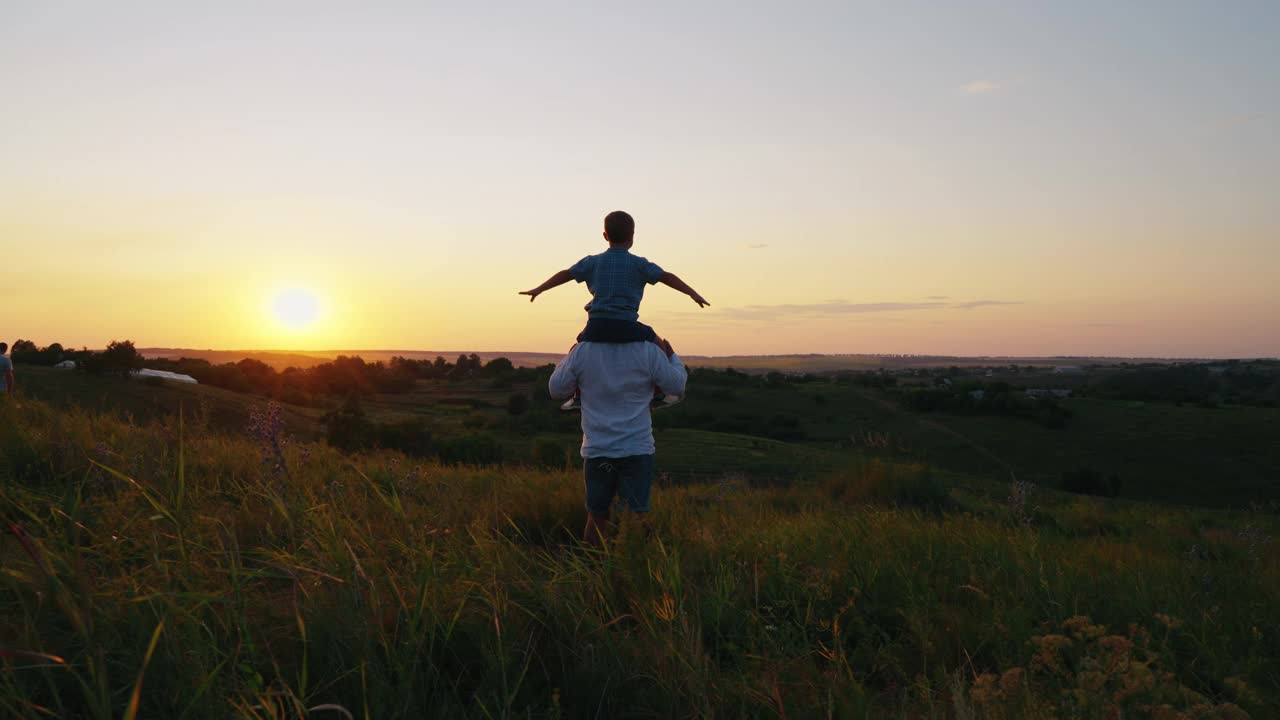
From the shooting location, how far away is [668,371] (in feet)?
15.4

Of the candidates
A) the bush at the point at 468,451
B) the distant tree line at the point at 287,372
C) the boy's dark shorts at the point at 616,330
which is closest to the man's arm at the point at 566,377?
the boy's dark shorts at the point at 616,330

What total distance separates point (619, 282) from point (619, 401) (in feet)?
2.45

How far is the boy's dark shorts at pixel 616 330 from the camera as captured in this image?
4.65m

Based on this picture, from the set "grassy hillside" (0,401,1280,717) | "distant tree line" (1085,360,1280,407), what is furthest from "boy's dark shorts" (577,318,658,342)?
"distant tree line" (1085,360,1280,407)

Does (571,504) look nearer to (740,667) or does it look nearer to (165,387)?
(740,667)

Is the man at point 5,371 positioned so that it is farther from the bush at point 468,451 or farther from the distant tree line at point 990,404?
the distant tree line at point 990,404

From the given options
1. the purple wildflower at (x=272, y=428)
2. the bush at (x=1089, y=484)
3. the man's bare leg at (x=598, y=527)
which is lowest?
the bush at (x=1089, y=484)

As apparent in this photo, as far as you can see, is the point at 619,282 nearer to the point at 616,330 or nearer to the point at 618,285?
the point at 618,285

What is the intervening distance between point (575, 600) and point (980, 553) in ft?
8.94

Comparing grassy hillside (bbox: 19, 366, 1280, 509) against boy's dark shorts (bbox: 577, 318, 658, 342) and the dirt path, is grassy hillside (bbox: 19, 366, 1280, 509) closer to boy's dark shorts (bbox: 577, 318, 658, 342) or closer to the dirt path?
the dirt path

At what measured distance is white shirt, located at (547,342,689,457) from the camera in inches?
183

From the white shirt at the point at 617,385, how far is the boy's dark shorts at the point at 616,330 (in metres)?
0.04

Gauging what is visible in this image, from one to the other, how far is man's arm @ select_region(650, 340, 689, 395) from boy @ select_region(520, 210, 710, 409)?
0.35ft

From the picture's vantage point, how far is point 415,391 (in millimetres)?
57625
